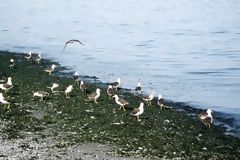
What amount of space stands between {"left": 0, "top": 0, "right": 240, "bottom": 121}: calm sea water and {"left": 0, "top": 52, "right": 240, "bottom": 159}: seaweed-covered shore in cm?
861

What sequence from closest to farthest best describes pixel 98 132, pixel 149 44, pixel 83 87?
pixel 98 132
pixel 83 87
pixel 149 44

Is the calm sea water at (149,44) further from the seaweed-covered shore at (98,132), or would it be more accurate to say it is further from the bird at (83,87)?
the seaweed-covered shore at (98,132)

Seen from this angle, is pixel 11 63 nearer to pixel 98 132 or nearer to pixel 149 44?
pixel 98 132

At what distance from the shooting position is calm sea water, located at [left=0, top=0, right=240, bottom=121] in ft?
147

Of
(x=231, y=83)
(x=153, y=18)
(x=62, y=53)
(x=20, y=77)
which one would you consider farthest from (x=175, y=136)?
(x=153, y=18)

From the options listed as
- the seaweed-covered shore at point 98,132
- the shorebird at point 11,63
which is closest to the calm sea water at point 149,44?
the shorebird at point 11,63

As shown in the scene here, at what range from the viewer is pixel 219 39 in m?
77.9

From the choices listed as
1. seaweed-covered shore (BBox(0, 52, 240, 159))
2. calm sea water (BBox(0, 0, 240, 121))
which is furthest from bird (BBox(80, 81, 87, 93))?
calm sea water (BBox(0, 0, 240, 121))

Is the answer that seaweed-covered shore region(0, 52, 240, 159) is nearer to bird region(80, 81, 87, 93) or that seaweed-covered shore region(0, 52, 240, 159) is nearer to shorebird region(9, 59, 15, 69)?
bird region(80, 81, 87, 93)

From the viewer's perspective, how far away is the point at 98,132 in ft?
81.5

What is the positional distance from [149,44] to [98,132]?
2026 inches

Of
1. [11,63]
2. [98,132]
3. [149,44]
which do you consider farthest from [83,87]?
[149,44]

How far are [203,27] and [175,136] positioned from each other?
228 ft

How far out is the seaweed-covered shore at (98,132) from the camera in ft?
71.9
